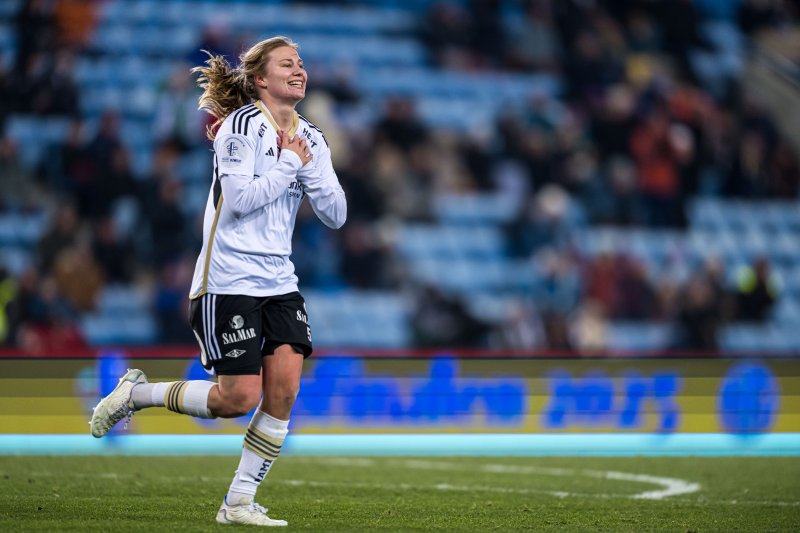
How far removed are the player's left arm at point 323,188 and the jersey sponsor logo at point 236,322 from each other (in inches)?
23.9

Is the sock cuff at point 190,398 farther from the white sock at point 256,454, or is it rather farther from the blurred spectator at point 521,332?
the blurred spectator at point 521,332

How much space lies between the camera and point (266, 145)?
5441 mm

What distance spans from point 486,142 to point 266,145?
415 inches

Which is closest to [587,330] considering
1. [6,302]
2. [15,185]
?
[6,302]

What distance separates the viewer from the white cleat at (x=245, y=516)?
5391 millimetres

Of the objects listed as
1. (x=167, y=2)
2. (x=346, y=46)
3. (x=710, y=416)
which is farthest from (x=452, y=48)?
(x=710, y=416)

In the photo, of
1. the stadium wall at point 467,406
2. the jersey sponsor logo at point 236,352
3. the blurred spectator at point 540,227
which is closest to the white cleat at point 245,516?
the jersey sponsor logo at point 236,352

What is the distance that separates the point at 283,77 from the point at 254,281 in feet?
2.85

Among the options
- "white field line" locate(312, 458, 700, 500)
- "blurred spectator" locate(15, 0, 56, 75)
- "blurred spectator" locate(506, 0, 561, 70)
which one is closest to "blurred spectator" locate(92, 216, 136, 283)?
"blurred spectator" locate(15, 0, 56, 75)

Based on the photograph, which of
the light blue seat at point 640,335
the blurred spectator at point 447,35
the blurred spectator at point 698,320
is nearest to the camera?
the blurred spectator at point 698,320

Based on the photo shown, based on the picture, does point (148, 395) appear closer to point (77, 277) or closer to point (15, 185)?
point (77, 277)

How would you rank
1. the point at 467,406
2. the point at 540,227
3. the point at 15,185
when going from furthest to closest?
1. the point at 540,227
2. the point at 15,185
3. the point at 467,406

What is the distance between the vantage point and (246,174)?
5.30 meters

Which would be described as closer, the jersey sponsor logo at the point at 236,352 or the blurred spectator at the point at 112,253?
the jersey sponsor logo at the point at 236,352
